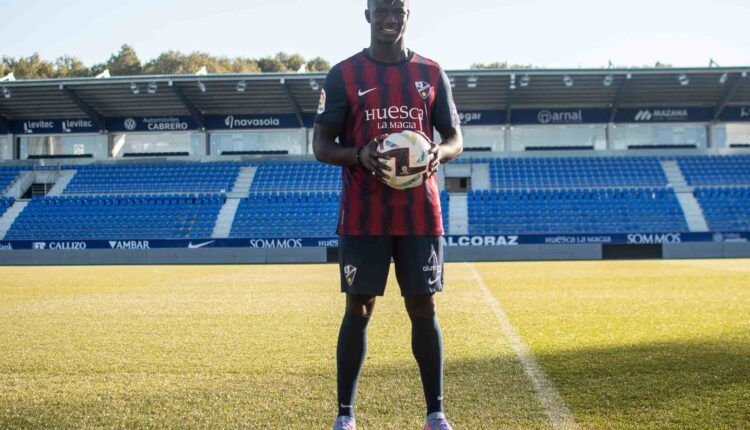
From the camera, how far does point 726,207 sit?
91.8ft

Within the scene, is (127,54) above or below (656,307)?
above

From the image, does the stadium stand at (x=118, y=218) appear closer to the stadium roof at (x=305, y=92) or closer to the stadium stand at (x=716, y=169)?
the stadium roof at (x=305, y=92)

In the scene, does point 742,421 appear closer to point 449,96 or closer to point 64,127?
point 449,96

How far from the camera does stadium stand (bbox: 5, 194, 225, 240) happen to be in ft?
91.0

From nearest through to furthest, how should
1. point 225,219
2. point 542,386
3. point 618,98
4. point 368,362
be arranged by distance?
1. point 542,386
2. point 368,362
3. point 225,219
4. point 618,98

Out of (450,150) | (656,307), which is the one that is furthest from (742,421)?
(656,307)

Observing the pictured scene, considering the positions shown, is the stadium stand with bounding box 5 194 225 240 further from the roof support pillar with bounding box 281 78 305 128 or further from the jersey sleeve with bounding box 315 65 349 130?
the jersey sleeve with bounding box 315 65 349 130

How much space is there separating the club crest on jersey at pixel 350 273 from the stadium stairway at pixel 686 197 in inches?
1031

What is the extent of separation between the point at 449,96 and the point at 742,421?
217 centimetres

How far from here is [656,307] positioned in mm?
8836

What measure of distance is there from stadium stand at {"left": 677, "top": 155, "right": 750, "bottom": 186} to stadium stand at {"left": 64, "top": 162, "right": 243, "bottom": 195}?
19668 millimetres

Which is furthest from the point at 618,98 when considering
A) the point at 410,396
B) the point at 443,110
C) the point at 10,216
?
the point at 443,110

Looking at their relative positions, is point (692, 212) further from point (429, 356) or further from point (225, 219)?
point (429, 356)

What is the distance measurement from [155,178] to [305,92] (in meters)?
7.77
